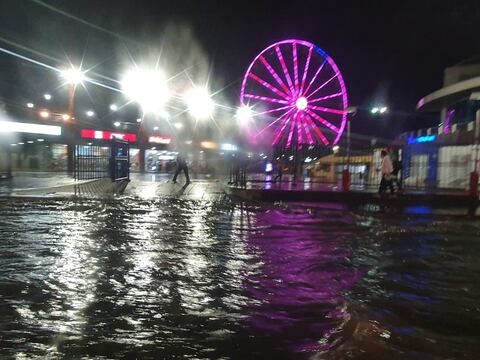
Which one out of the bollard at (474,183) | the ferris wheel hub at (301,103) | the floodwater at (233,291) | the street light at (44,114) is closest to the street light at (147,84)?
the street light at (44,114)

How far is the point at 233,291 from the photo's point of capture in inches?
197

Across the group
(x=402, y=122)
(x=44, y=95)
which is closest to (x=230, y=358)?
(x=44, y=95)

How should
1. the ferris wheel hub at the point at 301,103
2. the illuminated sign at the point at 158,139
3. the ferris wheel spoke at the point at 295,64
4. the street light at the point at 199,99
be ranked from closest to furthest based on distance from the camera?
the ferris wheel hub at the point at 301,103 → the ferris wheel spoke at the point at 295,64 → the street light at the point at 199,99 → the illuminated sign at the point at 158,139

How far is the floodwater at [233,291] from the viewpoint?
3592 millimetres

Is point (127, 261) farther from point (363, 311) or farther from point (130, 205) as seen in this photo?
point (130, 205)

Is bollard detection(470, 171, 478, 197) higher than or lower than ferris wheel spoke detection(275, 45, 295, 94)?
lower

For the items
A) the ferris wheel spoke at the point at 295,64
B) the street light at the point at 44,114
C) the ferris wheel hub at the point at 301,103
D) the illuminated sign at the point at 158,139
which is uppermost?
the ferris wheel spoke at the point at 295,64

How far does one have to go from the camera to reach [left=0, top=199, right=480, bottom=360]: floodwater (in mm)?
3592

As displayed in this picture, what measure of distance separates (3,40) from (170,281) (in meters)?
29.7

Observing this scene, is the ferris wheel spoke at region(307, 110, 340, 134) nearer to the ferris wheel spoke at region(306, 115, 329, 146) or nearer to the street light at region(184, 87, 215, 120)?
the ferris wheel spoke at region(306, 115, 329, 146)

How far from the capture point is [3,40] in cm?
2945

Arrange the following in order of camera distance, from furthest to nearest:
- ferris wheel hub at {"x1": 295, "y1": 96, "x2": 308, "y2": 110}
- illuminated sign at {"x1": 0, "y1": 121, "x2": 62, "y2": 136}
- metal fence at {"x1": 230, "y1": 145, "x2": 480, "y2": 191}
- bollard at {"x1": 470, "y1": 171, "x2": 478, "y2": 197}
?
illuminated sign at {"x1": 0, "y1": 121, "x2": 62, "y2": 136} → ferris wheel hub at {"x1": 295, "y1": 96, "x2": 308, "y2": 110} → metal fence at {"x1": 230, "y1": 145, "x2": 480, "y2": 191} → bollard at {"x1": 470, "y1": 171, "x2": 478, "y2": 197}

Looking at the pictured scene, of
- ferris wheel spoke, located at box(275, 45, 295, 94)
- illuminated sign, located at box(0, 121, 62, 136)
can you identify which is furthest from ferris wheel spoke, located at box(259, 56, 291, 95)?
illuminated sign, located at box(0, 121, 62, 136)

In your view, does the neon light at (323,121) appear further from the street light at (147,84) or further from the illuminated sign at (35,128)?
the illuminated sign at (35,128)
